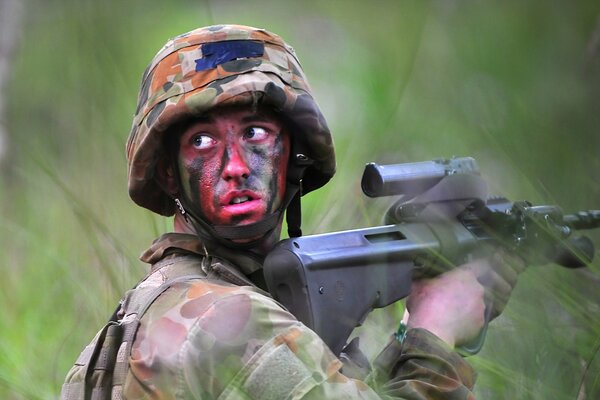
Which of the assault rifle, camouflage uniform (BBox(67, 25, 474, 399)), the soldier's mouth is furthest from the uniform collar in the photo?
the assault rifle

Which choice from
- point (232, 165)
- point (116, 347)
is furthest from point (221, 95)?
point (116, 347)

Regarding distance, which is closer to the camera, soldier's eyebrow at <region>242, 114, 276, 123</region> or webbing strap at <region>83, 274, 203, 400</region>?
webbing strap at <region>83, 274, 203, 400</region>

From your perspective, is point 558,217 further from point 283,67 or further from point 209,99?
point 283,67

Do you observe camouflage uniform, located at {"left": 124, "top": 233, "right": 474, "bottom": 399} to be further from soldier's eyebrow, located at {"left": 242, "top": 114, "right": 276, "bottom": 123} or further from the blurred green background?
soldier's eyebrow, located at {"left": 242, "top": 114, "right": 276, "bottom": 123}

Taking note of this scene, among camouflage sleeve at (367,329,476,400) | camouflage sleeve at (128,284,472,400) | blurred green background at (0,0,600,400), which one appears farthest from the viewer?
camouflage sleeve at (367,329,476,400)

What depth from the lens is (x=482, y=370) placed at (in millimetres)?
1462

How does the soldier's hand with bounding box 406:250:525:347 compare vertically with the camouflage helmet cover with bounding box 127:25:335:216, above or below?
below

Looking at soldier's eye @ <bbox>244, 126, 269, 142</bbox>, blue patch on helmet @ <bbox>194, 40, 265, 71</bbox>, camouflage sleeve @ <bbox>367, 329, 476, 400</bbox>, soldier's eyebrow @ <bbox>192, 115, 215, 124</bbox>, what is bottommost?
camouflage sleeve @ <bbox>367, 329, 476, 400</bbox>

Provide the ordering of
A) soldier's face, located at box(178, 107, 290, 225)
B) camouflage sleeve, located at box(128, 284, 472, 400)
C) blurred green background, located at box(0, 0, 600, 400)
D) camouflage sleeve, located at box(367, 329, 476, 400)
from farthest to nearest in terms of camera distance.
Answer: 1. soldier's face, located at box(178, 107, 290, 225)
2. camouflage sleeve, located at box(367, 329, 476, 400)
3. camouflage sleeve, located at box(128, 284, 472, 400)
4. blurred green background, located at box(0, 0, 600, 400)

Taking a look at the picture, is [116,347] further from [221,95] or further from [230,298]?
[221,95]

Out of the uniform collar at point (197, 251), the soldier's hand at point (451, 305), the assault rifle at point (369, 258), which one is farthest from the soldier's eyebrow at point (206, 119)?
the soldier's hand at point (451, 305)

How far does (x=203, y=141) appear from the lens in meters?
2.44

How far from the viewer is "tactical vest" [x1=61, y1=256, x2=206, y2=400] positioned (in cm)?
215

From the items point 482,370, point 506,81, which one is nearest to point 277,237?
point 482,370
